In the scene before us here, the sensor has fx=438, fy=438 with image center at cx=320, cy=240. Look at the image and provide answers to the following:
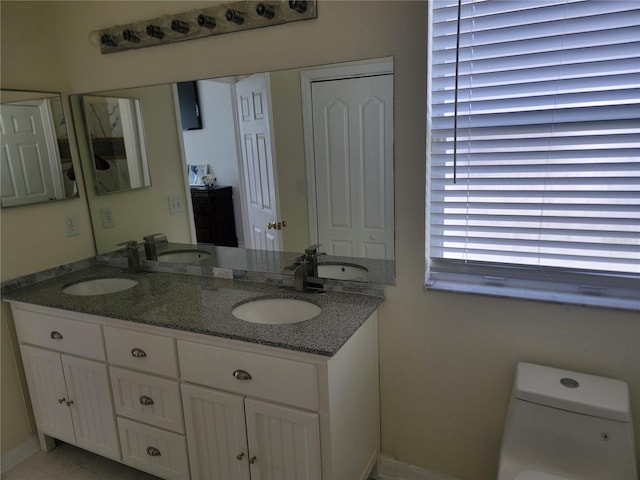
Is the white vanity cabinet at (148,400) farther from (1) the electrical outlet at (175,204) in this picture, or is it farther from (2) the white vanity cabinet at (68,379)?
(1) the electrical outlet at (175,204)

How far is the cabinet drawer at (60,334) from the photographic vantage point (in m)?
1.90

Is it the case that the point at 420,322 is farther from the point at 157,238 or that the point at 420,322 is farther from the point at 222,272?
the point at 157,238

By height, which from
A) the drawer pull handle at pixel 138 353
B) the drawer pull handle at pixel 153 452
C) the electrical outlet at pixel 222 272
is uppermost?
the electrical outlet at pixel 222 272

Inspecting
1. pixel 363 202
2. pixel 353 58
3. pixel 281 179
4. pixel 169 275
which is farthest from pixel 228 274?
pixel 353 58

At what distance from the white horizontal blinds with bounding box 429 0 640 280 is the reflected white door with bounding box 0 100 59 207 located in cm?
195

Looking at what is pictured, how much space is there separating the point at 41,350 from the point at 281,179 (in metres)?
1.41

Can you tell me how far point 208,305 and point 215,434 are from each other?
50cm

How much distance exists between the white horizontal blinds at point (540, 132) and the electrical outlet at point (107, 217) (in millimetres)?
1815

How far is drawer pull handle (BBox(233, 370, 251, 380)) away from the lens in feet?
5.11

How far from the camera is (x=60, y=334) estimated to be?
199 cm

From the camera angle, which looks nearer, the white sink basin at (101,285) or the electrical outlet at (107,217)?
the white sink basin at (101,285)

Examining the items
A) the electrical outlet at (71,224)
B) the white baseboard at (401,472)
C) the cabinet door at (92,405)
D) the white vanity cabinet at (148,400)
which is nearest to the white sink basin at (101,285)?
the electrical outlet at (71,224)

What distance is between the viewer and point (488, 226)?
167 centimetres

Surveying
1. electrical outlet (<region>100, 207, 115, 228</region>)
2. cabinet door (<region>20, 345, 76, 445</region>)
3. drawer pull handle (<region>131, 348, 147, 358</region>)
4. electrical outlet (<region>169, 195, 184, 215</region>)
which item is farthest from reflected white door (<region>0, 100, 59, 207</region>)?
drawer pull handle (<region>131, 348, 147, 358</region>)
